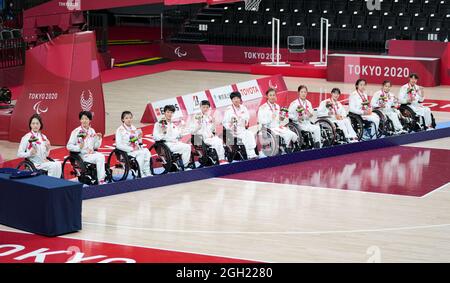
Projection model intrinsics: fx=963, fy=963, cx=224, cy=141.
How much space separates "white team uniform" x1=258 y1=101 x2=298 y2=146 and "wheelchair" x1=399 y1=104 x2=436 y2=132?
11.3ft

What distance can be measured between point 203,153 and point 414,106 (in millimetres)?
5924

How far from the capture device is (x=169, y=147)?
16234mm

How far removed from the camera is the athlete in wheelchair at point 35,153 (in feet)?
49.2

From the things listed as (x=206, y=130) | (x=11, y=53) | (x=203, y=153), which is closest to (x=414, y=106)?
(x=206, y=130)

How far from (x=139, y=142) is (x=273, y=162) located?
9.79 ft

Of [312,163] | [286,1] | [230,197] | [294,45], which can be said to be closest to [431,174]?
[312,163]

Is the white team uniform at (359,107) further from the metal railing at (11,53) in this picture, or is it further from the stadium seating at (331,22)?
the metal railing at (11,53)

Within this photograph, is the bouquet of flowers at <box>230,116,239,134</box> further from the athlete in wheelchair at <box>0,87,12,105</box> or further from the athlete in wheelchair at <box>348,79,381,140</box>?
the athlete in wheelchair at <box>0,87,12,105</box>

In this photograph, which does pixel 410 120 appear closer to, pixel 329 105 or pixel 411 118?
pixel 411 118

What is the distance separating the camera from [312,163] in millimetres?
18016

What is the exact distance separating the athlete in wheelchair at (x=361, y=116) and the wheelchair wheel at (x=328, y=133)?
0.85 metres

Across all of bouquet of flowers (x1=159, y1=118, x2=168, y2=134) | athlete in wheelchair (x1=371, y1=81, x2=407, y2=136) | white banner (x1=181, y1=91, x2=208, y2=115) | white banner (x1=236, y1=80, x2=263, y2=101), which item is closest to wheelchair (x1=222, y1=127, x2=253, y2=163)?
bouquet of flowers (x1=159, y1=118, x2=168, y2=134)

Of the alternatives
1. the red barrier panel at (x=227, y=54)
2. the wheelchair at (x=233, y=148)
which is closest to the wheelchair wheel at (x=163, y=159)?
the wheelchair at (x=233, y=148)

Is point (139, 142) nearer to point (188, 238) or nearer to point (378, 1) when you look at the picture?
point (188, 238)
